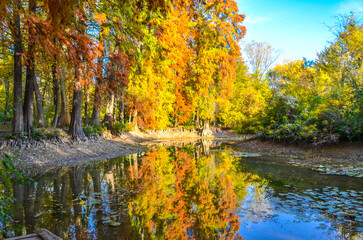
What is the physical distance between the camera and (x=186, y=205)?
500 centimetres

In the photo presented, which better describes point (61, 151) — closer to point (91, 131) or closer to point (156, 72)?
point (91, 131)

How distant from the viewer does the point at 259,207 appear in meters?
4.98

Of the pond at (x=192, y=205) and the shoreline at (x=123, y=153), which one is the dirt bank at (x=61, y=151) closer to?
the shoreline at (x=123, y=153)

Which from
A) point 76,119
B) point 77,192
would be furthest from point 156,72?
point 77,192

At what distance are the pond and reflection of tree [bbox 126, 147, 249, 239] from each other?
15mm

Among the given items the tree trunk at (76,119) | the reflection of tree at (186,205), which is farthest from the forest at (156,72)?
the reflection of tree at (186,205)

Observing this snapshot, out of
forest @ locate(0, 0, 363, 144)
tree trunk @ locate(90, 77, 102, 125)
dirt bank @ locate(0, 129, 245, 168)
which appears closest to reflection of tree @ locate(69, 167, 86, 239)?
dirt bank @ locate(0, 129, 245, 168)

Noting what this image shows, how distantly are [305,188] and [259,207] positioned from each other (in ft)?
6.72

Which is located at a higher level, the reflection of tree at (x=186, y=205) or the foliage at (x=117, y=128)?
the foliage at (x=117, y=128)

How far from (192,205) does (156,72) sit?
1420 cm

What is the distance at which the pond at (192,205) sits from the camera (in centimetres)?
385

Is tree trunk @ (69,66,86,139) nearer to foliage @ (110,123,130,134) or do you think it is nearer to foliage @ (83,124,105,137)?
foliage @ (83,124,105,137)

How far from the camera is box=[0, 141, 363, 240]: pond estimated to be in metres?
3.85

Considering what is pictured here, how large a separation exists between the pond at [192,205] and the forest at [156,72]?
204 cm
